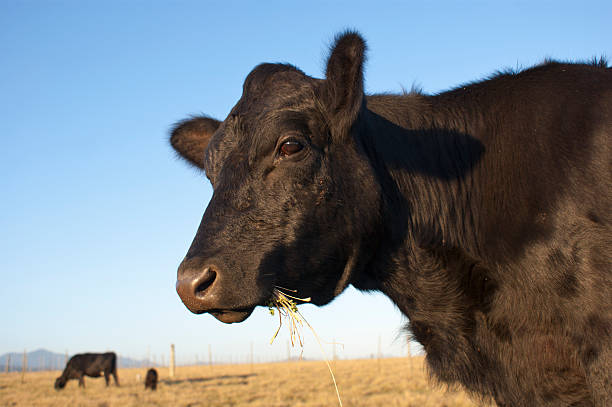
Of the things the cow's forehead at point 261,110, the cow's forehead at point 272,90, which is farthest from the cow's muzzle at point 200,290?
the cow's forehead at point 272,90

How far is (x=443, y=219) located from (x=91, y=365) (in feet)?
109

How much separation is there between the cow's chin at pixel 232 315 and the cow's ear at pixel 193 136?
2200 mm

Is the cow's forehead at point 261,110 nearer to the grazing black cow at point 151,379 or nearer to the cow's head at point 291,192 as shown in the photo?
the cow's head at point 291,192

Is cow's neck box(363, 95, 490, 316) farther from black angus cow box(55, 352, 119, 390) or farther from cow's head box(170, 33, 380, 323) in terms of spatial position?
black angus cow box(55, 352, 119, 390)

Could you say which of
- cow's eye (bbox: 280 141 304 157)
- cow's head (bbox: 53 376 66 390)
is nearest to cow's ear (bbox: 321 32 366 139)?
cow's eye (bbox: 280 141 304 157)

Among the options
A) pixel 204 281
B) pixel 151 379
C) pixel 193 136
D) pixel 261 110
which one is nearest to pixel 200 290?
pixel 204 281

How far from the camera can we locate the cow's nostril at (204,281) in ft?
9.62

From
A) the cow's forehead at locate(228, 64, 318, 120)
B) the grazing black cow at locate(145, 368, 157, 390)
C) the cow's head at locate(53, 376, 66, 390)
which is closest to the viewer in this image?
the cow's forehead at locate(228, 64, 318, 120)

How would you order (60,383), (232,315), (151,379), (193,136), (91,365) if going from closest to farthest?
(232,315)
(193,136)
(151,379)
(60,383)
(91,365)

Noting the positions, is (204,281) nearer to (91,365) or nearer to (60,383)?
(60,383)

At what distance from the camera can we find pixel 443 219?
3850 millimetres

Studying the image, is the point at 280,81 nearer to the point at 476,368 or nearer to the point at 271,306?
the point at 271,306

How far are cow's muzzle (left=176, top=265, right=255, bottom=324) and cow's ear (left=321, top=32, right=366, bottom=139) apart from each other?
129cm

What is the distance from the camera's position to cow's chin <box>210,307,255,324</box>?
3.18 metres
